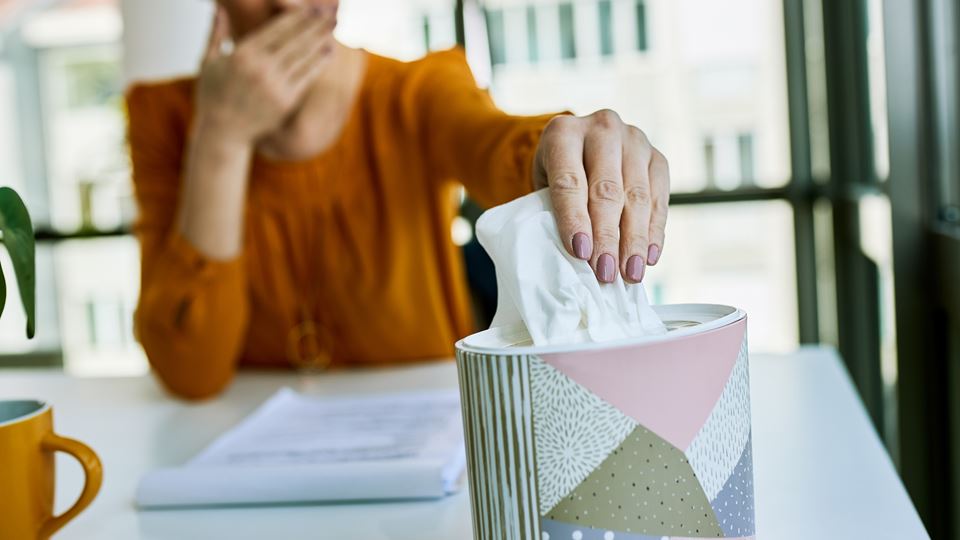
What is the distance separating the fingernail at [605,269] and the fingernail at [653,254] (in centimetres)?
4

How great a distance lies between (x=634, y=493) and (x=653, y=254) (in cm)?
13

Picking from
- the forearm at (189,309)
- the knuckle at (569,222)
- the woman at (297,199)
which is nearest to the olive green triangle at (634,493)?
the knuckle at (569,222)

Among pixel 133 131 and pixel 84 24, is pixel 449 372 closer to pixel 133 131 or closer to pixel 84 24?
pixel 133 131

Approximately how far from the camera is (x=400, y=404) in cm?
84

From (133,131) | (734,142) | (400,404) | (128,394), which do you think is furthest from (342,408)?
(734,142)

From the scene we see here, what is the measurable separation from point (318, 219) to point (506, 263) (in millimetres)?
864

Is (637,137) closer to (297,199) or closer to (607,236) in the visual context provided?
(607,236)

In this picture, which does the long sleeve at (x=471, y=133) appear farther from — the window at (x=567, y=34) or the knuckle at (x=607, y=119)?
the window at (x=567, y=34)

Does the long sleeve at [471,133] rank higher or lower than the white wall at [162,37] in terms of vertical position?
lower

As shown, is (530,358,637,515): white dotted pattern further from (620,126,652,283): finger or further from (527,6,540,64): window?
(527,6,540,64): window

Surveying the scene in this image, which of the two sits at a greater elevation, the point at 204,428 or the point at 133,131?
the point at 133,131

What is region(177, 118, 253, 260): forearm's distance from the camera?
105 cm

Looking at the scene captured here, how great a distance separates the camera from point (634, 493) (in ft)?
1.25

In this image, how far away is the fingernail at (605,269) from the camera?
436 mm
